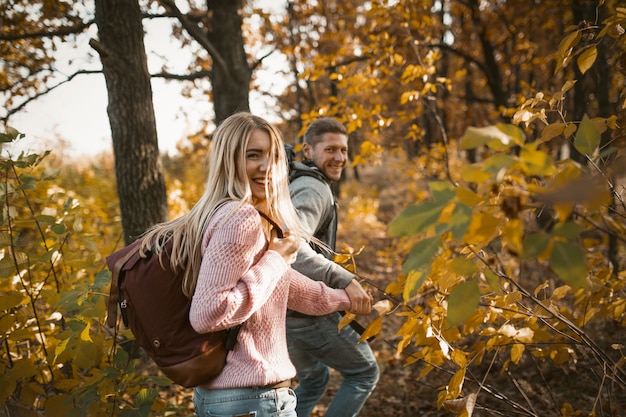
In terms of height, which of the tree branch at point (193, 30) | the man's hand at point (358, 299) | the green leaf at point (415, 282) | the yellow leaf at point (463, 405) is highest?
the tree branch at point (193, 30)

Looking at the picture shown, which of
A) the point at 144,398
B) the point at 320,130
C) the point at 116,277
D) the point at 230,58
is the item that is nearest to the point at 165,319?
the point at 116,277

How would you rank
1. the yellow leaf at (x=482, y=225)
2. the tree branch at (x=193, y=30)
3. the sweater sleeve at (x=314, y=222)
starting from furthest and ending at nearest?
the tree branch at (x=193, y=30) → the sweater sleeve at (x=314, y=222) → the yellow leaf at (x=482, y=225)

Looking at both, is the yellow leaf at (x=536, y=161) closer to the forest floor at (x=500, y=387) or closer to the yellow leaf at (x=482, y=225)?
the yellow leaf at (x=482, y=225)

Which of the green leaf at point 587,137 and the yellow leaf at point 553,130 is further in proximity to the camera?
the yellow leaf at point 553,130

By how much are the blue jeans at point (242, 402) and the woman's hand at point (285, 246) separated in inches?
19.1

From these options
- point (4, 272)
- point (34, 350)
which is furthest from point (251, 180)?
point (34, 350)

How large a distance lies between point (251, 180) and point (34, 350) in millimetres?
1834

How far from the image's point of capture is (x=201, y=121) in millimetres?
8836

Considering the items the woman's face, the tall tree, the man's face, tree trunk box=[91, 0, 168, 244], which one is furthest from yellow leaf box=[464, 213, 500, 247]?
the tall tree

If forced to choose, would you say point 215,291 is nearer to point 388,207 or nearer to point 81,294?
point 81,294

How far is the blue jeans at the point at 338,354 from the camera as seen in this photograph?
2.24 m

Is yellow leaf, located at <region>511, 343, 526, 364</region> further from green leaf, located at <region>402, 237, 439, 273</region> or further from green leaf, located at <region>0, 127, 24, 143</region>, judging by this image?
green leaf, located at <region>0, 127, 24, 143</region>

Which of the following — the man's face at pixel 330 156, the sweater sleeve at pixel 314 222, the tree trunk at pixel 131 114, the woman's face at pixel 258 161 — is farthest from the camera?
the tree trunk at pixel 131 114

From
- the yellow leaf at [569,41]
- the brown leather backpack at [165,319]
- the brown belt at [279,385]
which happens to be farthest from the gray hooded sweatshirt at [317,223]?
the yellow leaf at [569,41]
